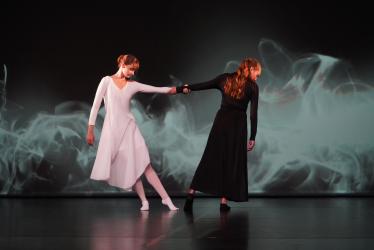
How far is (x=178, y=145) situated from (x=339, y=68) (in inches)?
87.6

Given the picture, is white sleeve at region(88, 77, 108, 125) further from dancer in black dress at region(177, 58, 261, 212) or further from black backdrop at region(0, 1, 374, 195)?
black backdrop at region(0, 1, 374, 195)

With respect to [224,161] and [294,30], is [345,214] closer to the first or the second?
[224,161]

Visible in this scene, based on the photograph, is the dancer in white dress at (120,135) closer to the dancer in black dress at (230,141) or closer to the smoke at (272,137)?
the dancer in black dress at (230,141)

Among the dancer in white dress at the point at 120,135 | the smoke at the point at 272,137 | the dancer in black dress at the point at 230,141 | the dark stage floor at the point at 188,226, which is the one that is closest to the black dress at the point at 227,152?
the dancer in black dress at the point at 230,141

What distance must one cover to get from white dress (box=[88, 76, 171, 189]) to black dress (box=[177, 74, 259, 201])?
58 cm

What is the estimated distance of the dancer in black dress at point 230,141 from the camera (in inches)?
285

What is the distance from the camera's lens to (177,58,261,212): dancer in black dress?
23.8ft

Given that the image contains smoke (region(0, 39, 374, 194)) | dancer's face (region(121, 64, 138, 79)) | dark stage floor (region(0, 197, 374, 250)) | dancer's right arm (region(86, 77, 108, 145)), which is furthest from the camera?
smoke (region(0, 39, 374, 194))

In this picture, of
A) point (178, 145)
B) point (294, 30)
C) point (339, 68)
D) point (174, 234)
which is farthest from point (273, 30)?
point (174, 234)

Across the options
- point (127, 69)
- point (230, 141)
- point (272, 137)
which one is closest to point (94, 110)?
point (127, 69)

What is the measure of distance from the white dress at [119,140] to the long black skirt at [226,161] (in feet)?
1.95

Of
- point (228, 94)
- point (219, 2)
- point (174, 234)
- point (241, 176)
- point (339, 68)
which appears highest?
point (219, 2)

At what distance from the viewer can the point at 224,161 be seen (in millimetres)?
7340

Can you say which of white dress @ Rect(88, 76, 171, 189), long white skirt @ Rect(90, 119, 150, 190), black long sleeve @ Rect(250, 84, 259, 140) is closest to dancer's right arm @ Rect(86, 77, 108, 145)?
white dress @ Rect(88, 76, 171, 189)
